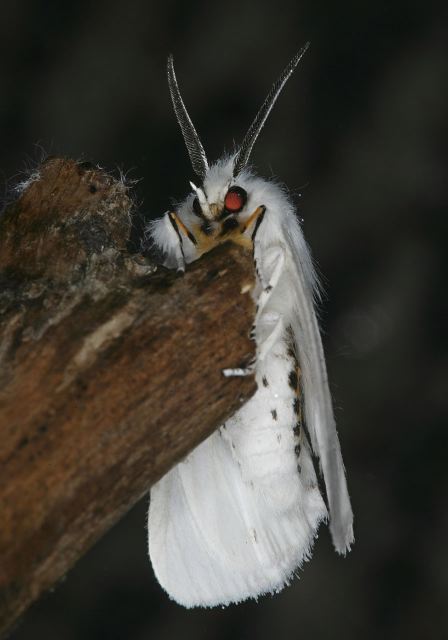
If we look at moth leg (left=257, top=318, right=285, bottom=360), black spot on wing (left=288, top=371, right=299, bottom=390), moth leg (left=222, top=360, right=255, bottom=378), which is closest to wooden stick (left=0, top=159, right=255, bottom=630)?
moth leg (left=222, top=360, right=255, bottom=378)

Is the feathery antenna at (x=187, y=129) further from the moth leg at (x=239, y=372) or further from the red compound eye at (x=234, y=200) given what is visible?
the moth leg at (x=239, y=372)

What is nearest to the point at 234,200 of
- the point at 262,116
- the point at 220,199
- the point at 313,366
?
the point at 220,199

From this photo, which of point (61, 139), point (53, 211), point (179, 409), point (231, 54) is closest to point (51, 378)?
point (179, 409)

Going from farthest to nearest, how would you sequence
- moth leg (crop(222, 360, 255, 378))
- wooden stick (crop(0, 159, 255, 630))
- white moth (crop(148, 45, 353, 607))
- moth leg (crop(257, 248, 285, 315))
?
white moth (crop(148, 45, 353, 607)) < moth leg (crop(257, 248, 285, 315)) < moth leg (crop(222, 360, 255, 378)) < wooden stick (crop(0, 159, 255, 630))

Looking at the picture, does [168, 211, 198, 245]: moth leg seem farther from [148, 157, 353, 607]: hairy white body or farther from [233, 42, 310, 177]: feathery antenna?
[233, 42, 310, 177]: feathery antenna

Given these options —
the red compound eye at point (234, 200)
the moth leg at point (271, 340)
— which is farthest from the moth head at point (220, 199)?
the moth leg at point (271, 340)

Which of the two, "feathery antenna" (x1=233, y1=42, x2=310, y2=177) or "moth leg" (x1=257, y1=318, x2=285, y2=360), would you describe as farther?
"feathery antenna" (x1=233, y1=42, x2=310, y2=177)

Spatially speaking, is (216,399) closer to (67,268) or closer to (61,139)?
(67,268)
